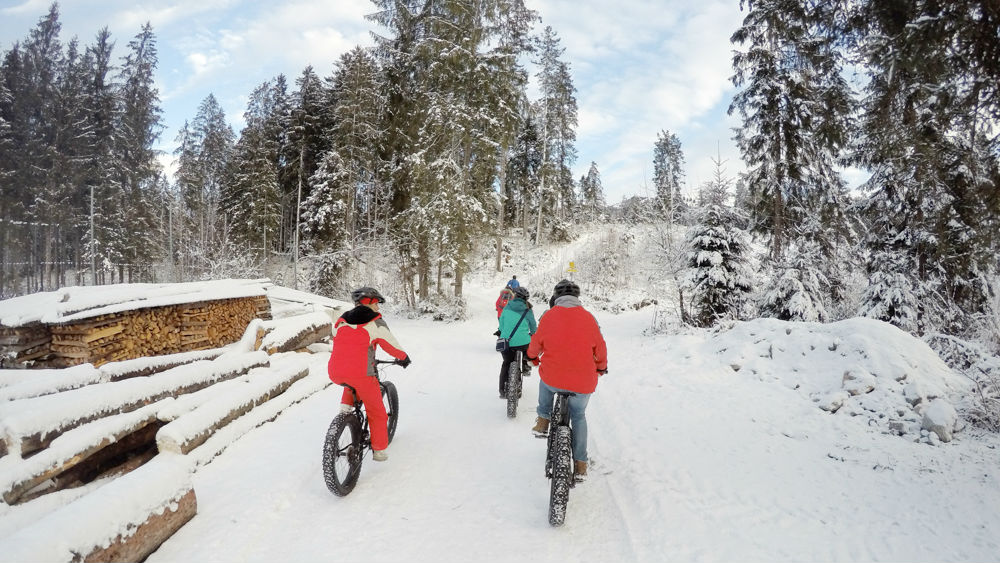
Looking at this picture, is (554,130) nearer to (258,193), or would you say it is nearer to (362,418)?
(258,193)

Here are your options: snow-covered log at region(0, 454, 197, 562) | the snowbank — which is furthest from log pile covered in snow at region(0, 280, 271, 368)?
the snowbank

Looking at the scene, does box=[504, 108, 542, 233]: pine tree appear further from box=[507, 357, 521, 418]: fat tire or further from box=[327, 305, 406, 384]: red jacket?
box=[327, 305, 406, 384]: red jacket

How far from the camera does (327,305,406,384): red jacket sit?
4.45m

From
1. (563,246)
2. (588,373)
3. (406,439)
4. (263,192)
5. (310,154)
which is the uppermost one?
(310,154)

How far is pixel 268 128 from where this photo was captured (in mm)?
30672

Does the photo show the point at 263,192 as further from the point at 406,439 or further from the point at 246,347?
the point at 406,439

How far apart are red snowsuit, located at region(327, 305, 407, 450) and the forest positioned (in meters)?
5.92

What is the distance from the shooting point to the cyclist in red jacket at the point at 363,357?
4457mm

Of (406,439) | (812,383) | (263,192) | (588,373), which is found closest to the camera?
(588,373)

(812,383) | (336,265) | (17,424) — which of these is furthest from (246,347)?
(336,265)

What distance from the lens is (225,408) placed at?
18.4 ft

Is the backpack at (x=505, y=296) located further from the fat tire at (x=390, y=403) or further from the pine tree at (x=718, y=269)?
the pine tree at (x=718, y=269)

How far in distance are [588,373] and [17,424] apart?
217 inches

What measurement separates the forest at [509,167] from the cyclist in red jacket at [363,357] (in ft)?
19.3
